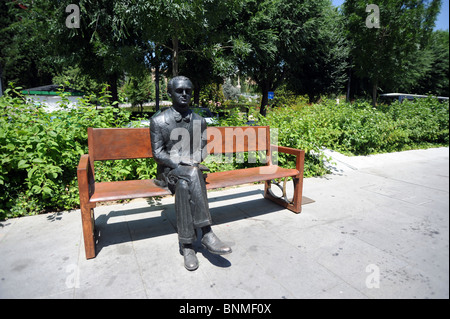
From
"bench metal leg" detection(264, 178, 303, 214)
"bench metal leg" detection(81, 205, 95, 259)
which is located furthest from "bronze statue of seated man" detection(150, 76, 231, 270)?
"bench metal leg" detection(264, 178, 303, 214)

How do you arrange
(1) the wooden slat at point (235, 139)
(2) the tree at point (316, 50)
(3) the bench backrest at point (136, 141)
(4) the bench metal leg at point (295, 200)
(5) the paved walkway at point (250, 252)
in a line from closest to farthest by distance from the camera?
1. (5) the paved walkway at point (250, 252)
2. (3) the bench backrest at point (136, 141)
3. (4) the bench metal leg at point (295, 200)
4. (1) the wooden slat at point (235, 139)
5. (2) the tree at point (316, 50)

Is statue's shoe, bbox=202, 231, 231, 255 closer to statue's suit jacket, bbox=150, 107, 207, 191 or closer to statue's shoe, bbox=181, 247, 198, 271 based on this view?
statue's shoe, bbox=181, 247, 198, 271

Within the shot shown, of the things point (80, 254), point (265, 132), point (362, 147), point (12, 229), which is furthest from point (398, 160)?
point (12, 229)

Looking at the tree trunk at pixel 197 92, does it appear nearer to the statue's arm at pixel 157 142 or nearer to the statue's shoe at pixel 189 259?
the statue's arm at pixel 157 142

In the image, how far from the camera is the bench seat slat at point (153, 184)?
8.74 ft

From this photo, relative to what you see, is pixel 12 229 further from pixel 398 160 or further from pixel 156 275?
pixel 398 160

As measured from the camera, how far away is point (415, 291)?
2.06 meters

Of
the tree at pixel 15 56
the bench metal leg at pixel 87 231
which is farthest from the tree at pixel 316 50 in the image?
the tree at pixel 15 56

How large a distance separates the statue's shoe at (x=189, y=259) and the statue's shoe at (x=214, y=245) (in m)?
0.16

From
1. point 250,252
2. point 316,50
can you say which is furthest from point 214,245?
point 316,50

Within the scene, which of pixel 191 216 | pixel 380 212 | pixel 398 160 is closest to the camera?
pixel 191 216
